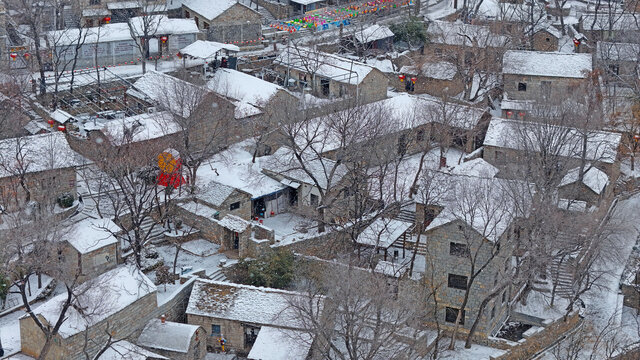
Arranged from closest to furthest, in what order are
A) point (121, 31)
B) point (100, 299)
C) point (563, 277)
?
point (100, 299)
point (563, 277)
point (121, 31)

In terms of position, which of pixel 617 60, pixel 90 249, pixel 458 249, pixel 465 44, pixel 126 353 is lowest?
pixel 126 353

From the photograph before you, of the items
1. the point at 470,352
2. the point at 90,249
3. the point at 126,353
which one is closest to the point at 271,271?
the point at 90,249

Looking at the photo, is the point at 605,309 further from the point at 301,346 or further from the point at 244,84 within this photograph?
the point at 244,84

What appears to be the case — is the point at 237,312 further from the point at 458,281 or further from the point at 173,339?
the point at 458,281

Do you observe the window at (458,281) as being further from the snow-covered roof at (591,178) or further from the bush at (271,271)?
the snow-covered roof at (591,178)

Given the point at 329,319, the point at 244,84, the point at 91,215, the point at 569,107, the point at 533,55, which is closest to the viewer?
the point at 329,319

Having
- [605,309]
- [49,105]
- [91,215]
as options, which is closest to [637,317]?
[605,309]
